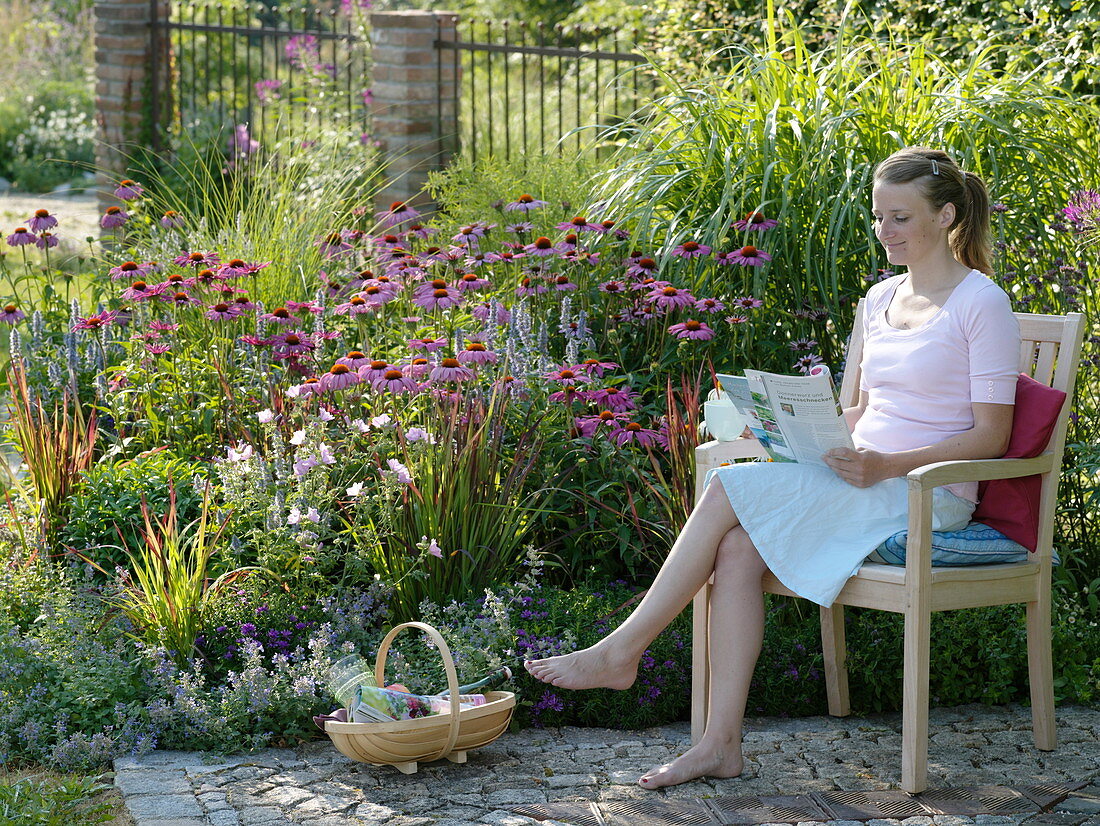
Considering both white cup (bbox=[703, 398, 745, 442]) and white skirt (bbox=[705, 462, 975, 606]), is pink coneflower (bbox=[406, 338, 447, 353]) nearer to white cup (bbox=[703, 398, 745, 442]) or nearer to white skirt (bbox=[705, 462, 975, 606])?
white cup (bbox=[703, 398, 745, 442])

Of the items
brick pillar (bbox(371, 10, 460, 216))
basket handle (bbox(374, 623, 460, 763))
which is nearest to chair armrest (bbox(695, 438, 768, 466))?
basket handle (bbox(374, 623, 460, 763))

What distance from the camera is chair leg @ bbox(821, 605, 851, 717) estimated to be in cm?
321

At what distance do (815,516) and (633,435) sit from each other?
0.86 metres

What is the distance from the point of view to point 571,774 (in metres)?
2.85

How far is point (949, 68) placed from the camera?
4.84 metres

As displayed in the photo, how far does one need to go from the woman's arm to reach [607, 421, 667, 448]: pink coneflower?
2.49 ft

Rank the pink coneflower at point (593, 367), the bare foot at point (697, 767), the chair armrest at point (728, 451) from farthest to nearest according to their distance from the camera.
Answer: the pink coneflower at point (593, 367)
the chair armrest at point (728, 451)
the bare foot at point (697, 767)

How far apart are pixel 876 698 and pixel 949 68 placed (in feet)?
8.69

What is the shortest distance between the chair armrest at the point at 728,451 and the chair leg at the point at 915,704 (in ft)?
1.98

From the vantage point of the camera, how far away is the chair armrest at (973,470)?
264 centimetres

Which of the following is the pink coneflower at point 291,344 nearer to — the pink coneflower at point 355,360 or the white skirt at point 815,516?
the pink coneflower at point 355,360

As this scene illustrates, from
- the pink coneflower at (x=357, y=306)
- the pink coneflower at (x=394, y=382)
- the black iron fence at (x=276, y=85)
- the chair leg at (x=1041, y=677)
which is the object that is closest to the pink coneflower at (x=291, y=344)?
the pink coneflower at (x=357, y=306)

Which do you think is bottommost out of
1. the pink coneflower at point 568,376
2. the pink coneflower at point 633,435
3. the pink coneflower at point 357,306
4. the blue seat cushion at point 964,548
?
the blue seat cushion at point 964,548

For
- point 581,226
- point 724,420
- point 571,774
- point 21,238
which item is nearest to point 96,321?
point 21,238
